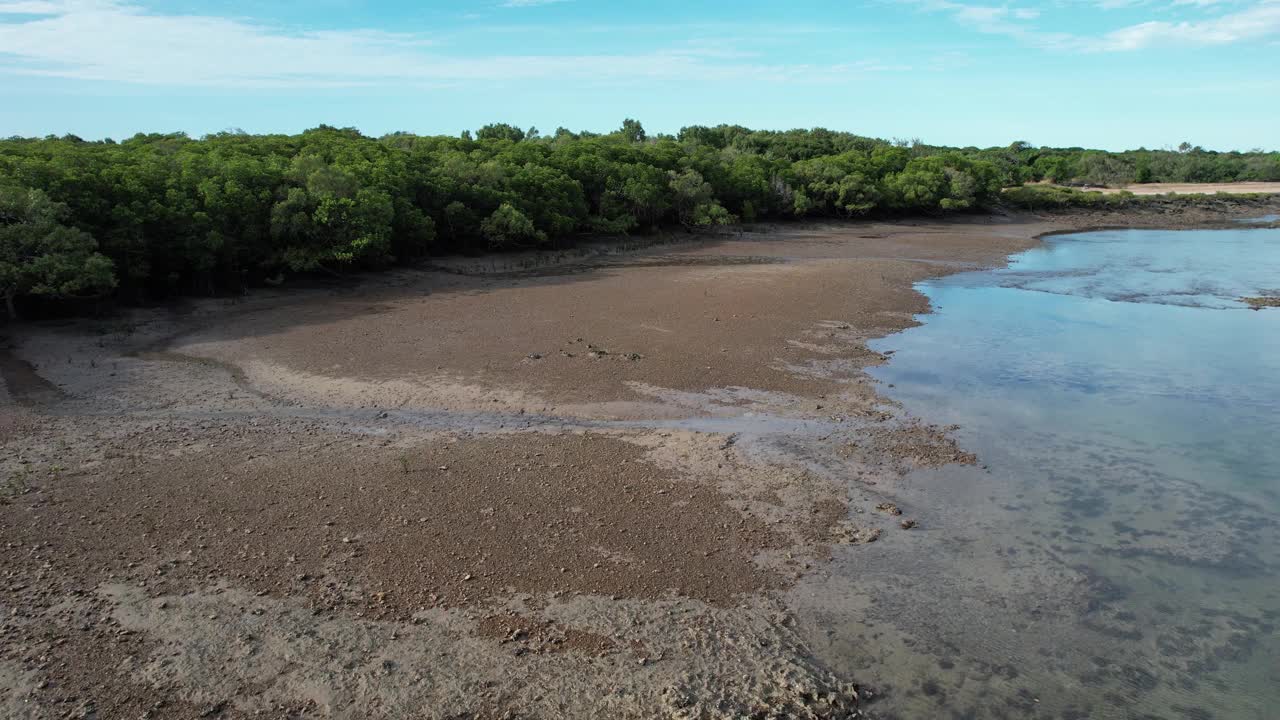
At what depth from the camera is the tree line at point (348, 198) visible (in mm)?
22531

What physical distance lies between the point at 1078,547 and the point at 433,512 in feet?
26.9

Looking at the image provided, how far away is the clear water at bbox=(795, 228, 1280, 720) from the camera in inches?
310

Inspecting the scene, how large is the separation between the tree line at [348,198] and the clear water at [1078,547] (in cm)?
1931

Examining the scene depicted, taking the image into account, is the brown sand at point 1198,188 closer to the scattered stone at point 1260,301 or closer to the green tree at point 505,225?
the scattered stone at point 1260,301

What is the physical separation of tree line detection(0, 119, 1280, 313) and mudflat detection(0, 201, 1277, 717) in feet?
8.06

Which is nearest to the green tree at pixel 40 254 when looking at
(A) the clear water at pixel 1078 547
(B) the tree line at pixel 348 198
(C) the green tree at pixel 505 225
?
(B) the tree line at pixel 348 198

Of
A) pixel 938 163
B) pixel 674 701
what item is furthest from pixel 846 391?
pixel 938 163

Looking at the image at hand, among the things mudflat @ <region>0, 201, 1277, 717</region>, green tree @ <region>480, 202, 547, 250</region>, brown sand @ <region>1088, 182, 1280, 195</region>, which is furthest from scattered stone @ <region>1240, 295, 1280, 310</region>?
brown sand @ <region>1088, 182, 1280, 195</region>

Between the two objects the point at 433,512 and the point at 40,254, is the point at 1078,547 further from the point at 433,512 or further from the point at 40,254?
the point at 40,254

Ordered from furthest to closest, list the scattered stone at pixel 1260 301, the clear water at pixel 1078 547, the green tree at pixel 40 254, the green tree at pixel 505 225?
1. the green tree at pixel 505 225
2. the scattered stone at pixel 1260 301
3. the green tree at pixel 40 254
4. the clear water at pixel 1078 547

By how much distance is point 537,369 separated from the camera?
17844mm

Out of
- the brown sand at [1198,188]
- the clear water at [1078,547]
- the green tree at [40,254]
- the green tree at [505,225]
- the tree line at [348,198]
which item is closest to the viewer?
the clear water at [1078,547]

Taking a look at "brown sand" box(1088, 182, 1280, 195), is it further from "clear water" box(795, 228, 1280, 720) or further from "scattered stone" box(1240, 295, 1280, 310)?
"clear water" box(795, 228, 1280, 720)

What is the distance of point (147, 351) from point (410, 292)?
9540mm
